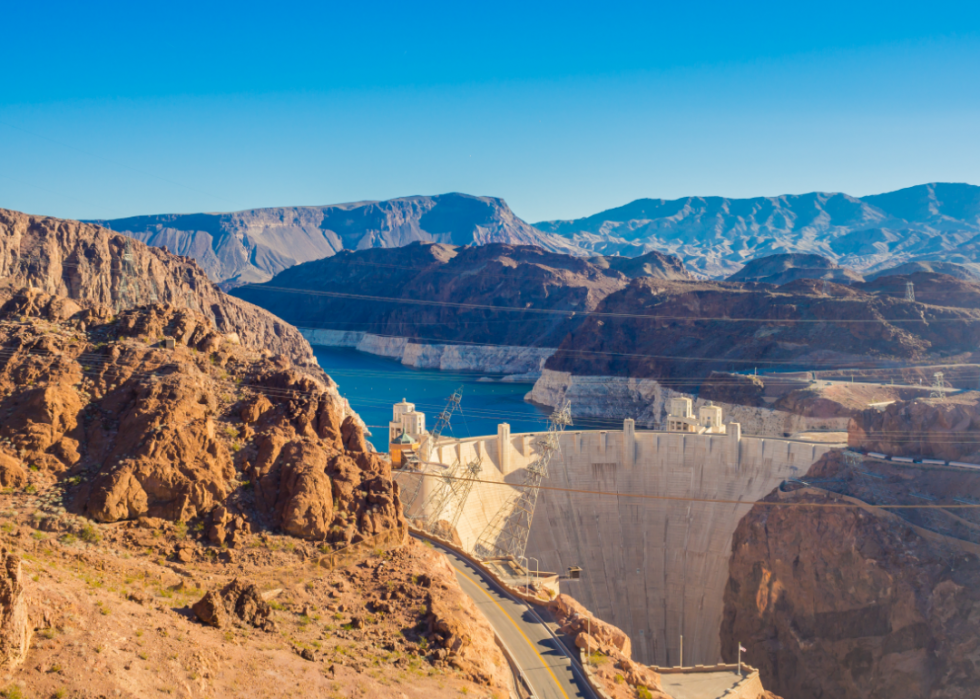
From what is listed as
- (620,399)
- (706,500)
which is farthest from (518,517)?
(620,399)

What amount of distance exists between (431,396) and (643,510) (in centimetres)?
7295

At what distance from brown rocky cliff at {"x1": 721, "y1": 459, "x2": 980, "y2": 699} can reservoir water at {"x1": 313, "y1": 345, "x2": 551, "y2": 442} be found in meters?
40.8

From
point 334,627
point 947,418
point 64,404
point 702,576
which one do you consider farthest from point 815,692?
point 64,404

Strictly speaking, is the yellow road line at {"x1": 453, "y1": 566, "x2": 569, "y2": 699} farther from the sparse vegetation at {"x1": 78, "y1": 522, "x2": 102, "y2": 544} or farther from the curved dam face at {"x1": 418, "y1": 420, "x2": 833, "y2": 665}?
the curved dam face at {"x1": 418, "y1": 420, "x2": 833, "y2": 665}

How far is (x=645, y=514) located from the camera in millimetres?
56375

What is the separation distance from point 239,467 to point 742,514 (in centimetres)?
4225

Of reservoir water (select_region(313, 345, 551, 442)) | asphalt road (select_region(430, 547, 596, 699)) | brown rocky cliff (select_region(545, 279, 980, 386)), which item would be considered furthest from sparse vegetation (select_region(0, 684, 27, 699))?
brown rocky cliff (select_region(545, 279, 980, 386))

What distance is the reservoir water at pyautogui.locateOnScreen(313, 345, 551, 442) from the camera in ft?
330

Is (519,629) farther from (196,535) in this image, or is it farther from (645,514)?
(645,514)

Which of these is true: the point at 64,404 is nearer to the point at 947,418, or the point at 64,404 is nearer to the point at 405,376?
the point at 947,418

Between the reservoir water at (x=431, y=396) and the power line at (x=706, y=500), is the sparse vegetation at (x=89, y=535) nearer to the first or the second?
the power line at (x=706, y=500)

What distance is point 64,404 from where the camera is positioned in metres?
22.7

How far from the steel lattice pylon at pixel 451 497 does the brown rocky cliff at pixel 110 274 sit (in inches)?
2518

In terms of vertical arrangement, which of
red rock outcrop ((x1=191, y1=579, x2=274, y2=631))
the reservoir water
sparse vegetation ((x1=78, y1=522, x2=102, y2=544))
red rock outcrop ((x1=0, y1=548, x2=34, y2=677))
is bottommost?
the reservoir water
